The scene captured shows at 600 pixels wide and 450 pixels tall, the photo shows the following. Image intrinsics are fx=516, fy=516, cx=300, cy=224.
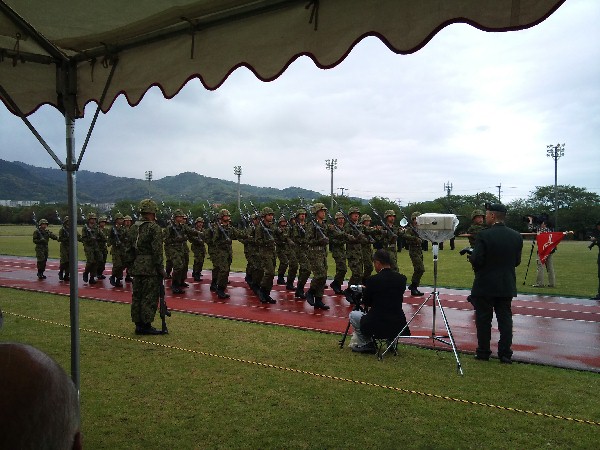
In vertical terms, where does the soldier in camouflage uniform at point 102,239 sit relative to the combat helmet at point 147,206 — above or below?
below

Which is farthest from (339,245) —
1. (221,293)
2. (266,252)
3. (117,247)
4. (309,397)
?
(309,397)

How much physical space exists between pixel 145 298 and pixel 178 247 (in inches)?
244

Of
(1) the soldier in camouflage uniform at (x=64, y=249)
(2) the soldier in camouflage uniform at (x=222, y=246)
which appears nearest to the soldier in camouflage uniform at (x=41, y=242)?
(1) the soldier in camouflage uniform at (x=64, y=249)

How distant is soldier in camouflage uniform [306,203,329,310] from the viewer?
11531 millimetres

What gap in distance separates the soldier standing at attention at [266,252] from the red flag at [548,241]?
7440mm

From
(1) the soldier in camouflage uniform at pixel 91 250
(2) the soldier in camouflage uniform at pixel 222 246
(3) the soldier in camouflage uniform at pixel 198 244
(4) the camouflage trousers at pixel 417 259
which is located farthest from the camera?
(1) the soldier in camouflage uniform at pixel 91 250

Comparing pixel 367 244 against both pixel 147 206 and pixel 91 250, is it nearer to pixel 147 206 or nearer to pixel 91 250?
pixel 147 206

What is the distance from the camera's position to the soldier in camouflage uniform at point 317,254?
11531 millimetres

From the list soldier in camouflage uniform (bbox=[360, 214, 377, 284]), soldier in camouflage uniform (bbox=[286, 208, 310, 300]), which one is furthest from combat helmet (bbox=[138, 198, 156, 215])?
soldier in camouflage uniform (bbox=[360, 214, 377, 284])

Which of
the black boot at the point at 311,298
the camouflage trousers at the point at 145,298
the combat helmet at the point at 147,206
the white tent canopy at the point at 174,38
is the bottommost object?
the black boot at the point at 311,298

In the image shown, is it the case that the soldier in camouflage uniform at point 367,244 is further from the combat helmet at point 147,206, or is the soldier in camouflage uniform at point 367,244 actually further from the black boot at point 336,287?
the combat helmet at point 147,206

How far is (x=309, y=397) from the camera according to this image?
17.9ft

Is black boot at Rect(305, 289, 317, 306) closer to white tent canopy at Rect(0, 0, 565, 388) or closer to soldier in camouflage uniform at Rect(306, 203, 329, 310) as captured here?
soldier in camouflage uniform at Rect(306, 203, 329, 310)

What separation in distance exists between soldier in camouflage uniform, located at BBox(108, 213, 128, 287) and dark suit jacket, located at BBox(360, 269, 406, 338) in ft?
34.5
